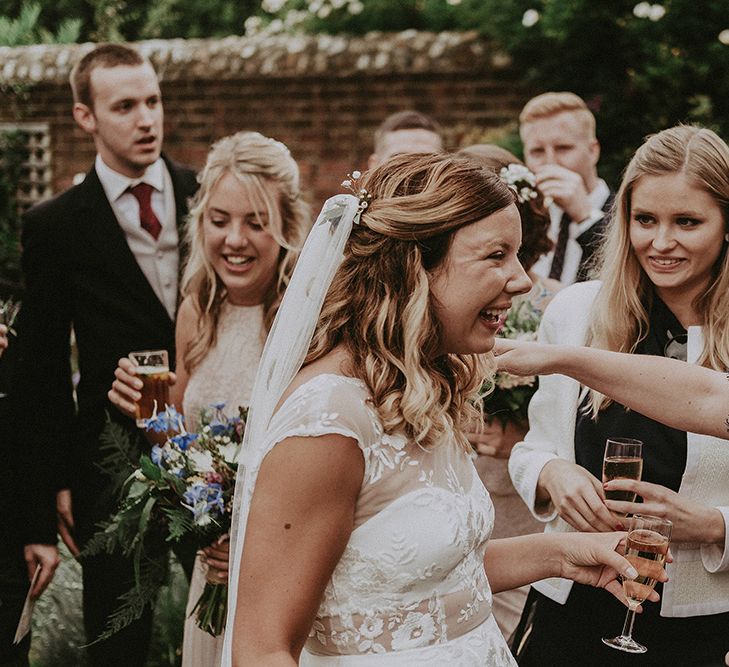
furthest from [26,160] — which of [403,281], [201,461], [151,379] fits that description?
[403,281]

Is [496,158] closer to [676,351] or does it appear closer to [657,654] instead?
[676,351]

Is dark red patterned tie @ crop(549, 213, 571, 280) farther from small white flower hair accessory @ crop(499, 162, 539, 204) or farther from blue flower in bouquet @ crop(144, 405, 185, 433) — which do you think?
blue flower in bouquet @ crop(144, 405, 185, 433)

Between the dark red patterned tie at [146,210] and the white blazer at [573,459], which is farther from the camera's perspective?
the dark red patterned tie at [146,210]

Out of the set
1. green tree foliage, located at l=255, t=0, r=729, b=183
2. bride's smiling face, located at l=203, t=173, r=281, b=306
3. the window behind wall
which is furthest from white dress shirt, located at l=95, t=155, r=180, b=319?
the window behind wall

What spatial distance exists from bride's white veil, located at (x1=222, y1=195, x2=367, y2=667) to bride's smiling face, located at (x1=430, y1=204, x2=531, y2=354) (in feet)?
0.78

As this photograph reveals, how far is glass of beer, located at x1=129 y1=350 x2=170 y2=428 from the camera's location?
11.3 ft

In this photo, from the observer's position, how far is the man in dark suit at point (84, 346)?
13.3ft

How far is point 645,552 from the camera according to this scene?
7.99ft

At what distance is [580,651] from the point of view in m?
2.93

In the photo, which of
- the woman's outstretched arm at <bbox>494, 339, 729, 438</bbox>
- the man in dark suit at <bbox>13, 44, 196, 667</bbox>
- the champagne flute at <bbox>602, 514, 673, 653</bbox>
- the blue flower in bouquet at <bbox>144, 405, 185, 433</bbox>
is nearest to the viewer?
the champagne flute at <bbox>602, 514, 673, 653</bbox>

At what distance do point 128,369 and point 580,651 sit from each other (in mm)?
→ 1757

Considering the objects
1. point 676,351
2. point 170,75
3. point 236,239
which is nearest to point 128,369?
point 236,239

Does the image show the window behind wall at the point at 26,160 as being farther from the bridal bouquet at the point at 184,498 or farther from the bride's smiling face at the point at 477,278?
the bride's smiling face at the point at 477,278

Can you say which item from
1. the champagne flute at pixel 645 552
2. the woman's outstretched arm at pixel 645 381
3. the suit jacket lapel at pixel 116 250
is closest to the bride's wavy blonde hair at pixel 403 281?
the woman's outstretched arm at pixel 645 381
